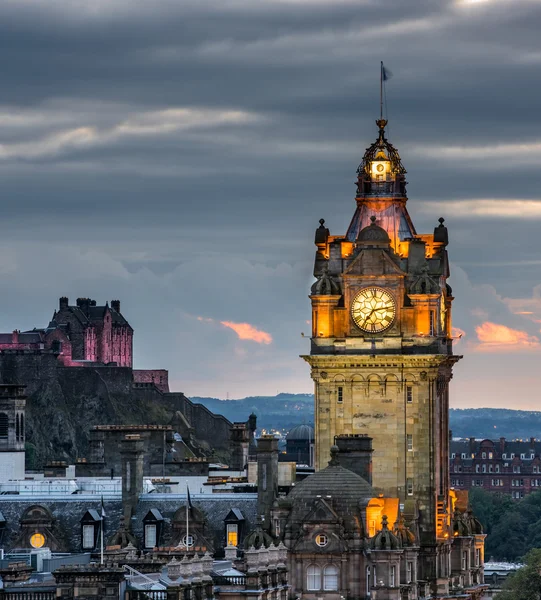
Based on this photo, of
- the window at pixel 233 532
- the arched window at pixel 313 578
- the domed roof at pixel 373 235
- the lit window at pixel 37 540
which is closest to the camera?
the arched window at pixel 313 578

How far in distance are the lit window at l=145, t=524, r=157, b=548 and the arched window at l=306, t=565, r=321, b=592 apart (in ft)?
35.2

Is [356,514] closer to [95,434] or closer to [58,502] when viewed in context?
[58,502]

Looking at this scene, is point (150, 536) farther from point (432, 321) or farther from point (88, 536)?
point (432, 321)

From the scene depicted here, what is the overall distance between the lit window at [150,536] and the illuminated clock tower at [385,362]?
1202 centimetres

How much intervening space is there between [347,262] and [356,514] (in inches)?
756

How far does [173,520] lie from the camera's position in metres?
159

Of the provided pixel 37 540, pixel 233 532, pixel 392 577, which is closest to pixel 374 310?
pixel 233 532

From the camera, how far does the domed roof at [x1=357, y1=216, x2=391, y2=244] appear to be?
167000 mm

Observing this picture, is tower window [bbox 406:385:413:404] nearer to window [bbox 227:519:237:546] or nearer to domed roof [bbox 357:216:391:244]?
domed roof [bbox 357:216:391:244]

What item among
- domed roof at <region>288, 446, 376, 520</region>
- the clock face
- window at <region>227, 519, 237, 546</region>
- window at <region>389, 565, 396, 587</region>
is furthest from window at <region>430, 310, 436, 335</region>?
window at <region>389, 565, 396, 587</region>

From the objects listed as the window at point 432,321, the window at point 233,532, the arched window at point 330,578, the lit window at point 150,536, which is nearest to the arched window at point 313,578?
the arched window at point 330,578

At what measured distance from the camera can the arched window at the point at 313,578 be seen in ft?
494

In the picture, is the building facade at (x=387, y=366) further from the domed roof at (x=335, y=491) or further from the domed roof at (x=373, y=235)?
the domed roof at (x=335, y=491)

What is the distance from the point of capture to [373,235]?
16700cm
